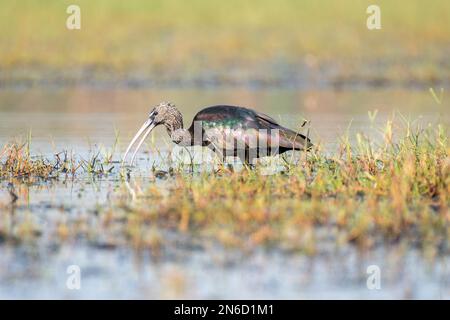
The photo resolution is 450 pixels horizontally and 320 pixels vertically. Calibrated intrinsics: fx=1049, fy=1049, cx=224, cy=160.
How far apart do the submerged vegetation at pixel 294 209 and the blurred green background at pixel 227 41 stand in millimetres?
14208

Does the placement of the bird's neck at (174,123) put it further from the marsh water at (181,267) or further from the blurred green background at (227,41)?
the blurred green background at (227,41)

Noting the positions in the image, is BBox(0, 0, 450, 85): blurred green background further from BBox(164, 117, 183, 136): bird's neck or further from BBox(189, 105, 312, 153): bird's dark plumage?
BBox(189, 105, 312, 153): bird's dark plumage

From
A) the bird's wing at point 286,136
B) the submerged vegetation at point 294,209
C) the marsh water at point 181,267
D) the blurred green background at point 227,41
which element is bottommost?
the marsh water at point 181,267

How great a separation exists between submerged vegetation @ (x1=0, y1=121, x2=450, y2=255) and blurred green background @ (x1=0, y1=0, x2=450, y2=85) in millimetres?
14208

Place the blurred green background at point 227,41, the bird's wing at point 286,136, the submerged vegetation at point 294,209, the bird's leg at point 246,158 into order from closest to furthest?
the submerged vegetation at point 294,209 < the bird's wing at point 286,136 < the bird's leg at point 246,158 < the blurred green background at point 227,41

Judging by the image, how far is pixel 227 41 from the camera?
2589cm

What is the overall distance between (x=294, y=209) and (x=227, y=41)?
1855 centimetres

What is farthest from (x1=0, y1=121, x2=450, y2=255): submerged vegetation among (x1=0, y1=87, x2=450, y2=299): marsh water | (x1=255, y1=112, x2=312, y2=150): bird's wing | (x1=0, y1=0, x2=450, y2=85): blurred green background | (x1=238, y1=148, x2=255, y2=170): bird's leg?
(x1=0, y1=0, x2=450, y2=85): blurred green background

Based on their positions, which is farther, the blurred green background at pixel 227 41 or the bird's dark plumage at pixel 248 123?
the blurred green background at pixel 227 41

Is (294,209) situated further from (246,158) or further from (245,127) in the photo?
(246,158)

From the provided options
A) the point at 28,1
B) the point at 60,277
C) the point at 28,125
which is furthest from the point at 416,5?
the point at 60,277

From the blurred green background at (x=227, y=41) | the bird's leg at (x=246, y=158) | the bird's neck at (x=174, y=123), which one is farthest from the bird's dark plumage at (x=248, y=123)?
the blurred green background at (x=227, y=41)

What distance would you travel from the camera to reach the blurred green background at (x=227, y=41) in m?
23.8

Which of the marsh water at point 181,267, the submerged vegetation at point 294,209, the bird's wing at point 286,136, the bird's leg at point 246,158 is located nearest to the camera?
the marsh water at point 181,267
